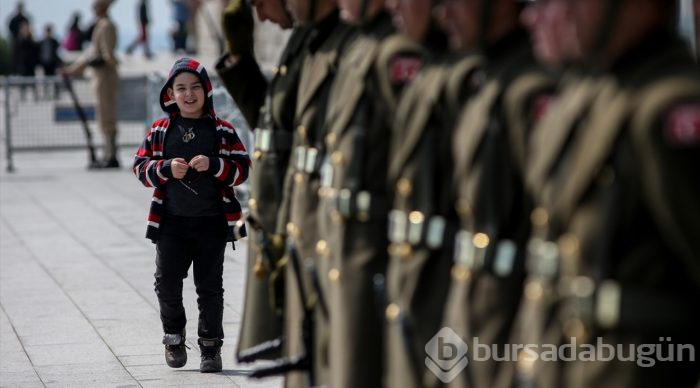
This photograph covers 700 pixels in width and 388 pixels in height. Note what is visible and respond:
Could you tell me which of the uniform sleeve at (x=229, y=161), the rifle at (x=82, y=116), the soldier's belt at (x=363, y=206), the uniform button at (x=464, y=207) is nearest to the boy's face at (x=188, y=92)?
the uniform sleeve at (x=229, y=161)

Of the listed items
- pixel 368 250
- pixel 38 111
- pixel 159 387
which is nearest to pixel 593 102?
pixel 368 250

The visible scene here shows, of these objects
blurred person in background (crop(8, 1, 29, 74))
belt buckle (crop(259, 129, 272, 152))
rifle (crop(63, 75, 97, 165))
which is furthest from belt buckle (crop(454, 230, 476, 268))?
blurred person in background (crop(8, 1, 29, 74))

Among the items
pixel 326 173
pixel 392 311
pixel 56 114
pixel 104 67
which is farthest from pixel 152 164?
pixel 56 114

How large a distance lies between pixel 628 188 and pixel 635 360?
0.37 metres

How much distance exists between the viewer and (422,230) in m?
4.33

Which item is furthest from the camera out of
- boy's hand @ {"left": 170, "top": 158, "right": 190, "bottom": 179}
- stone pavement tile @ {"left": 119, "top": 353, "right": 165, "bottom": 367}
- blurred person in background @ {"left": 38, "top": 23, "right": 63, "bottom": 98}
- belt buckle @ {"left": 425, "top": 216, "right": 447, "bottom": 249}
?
blurred person in background @ {"left": 38, "top": 23, "right": 63, "bottom": 98}

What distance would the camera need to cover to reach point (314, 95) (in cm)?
539

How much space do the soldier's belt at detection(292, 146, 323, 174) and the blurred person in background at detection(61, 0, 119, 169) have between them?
40.4 feet

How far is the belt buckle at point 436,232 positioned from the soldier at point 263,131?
5.08 ft

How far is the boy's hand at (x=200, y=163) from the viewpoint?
741 centimetres

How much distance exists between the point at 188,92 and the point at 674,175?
14.5 ft

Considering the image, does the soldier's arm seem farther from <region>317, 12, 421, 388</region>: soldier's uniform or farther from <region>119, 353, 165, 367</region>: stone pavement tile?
<region>119, 353, 165, 367</region>: stone pavement tile

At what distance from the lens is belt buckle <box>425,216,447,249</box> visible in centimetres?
427

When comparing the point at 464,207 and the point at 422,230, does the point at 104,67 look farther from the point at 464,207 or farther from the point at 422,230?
the point at 464,207
